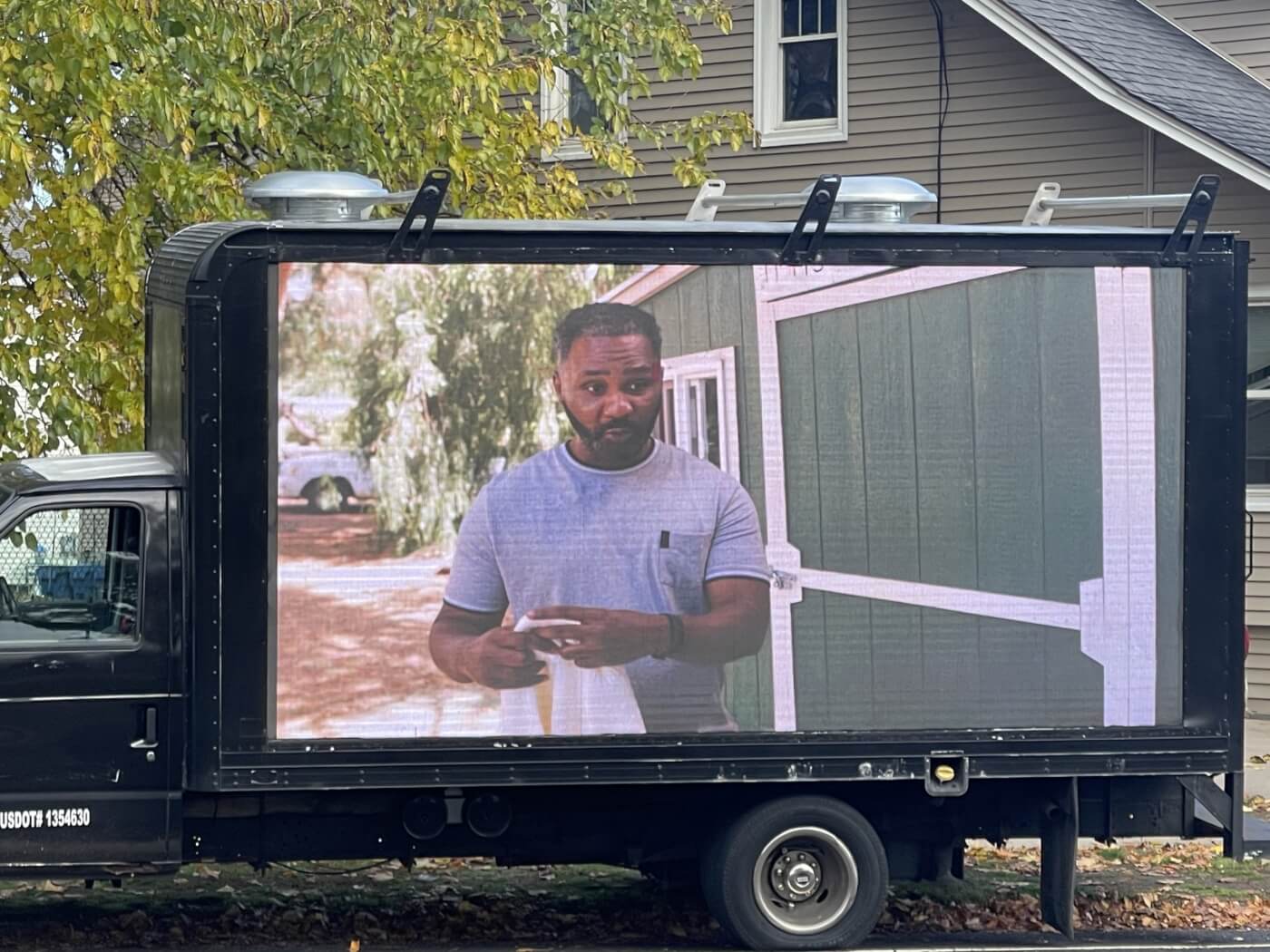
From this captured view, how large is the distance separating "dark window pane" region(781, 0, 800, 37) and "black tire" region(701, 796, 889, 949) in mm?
10079

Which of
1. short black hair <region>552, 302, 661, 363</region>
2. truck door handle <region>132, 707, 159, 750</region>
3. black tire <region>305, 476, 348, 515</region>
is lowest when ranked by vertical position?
truck door handle <region>132, 707, 159, 750</region>

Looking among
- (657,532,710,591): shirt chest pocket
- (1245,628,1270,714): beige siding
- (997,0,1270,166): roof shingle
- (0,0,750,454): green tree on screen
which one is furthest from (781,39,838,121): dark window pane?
(657,532,710,591): shirt chest pocket

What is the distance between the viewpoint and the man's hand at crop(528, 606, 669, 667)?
6.94 metres

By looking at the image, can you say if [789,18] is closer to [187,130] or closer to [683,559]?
[187,130]

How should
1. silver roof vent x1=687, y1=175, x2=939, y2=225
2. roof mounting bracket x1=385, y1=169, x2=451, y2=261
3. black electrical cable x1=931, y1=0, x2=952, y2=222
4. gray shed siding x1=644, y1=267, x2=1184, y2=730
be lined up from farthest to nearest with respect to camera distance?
black electrical cable x1=931, y1=0, x2=952, y2=222 < silver roof vent x1=687, y1=175, x2=939, y2=225 < gray shed siding x1=644, y1=267, x2=1184, y2=730 < roof mounting bracket x1=385, y1=169, x2=451, y2=261

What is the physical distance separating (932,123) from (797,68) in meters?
1.44

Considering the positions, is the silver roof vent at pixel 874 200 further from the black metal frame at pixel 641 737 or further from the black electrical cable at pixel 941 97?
the black electrical cable at pixel 941 97

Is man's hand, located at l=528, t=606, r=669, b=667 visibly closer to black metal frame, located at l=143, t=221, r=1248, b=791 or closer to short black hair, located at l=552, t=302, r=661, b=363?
black metal frame, located at l=143, t=221, r=1248, b=791

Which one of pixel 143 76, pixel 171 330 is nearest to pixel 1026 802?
pixel 171 330

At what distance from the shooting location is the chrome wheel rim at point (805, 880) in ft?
23.9

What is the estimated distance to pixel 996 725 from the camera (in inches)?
283

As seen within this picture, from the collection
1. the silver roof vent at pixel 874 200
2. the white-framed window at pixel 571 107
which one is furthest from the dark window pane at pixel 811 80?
the silver roof vent at pixel 874 200

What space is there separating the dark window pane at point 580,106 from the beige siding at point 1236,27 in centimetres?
526

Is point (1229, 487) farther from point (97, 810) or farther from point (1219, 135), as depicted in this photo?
point (1219, 135)
